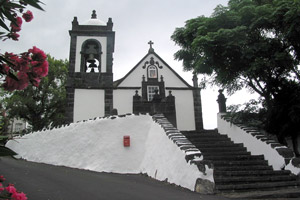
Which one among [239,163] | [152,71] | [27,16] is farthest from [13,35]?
[152,71]

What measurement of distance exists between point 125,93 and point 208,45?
8.68 metres

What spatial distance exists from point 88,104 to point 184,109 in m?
6.35

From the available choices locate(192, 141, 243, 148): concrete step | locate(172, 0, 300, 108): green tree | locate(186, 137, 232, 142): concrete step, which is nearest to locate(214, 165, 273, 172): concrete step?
locate(192, 141, 243, 148): concrete step

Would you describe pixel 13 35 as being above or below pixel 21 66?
above

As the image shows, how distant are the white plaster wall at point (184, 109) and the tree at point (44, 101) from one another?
1200 cm

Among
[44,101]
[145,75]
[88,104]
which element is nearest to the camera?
[88,104]

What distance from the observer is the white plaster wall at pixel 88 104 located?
640 inches

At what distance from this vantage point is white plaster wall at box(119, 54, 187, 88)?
60.2 feet

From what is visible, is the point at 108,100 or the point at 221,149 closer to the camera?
the point at 221,149

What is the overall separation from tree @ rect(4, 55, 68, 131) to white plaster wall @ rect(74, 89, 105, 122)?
9117 millimetres

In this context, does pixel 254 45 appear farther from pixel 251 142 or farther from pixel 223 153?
pixel 223 153

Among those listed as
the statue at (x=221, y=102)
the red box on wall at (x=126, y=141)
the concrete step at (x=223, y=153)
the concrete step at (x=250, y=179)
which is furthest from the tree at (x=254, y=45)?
the red box on wall at (x=126, y=141)

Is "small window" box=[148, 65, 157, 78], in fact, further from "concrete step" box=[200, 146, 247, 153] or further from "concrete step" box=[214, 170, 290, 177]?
"concrete step" box=[214, 170, 290, 177]

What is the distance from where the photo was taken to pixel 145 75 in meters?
18.8
